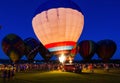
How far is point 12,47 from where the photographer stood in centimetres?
7556

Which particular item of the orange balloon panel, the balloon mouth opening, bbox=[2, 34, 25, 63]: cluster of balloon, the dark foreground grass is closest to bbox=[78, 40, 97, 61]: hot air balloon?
bbox=[2, 34, 25, 63]: cluster of balloon

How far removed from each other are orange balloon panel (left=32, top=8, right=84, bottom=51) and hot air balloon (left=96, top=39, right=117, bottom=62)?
35.9m

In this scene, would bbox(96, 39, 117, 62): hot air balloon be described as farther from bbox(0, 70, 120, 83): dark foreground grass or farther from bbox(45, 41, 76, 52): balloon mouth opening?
bbox(0, 70, 120, 83): dark foreground grass

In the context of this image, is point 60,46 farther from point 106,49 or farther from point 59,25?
point 106,49

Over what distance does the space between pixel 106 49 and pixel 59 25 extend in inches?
1546

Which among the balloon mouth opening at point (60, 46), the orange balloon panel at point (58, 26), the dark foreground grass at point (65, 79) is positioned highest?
the orange balloon panel at point (58, 26)

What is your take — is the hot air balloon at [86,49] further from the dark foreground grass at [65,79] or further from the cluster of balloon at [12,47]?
the dark foreground grass at [65,79]

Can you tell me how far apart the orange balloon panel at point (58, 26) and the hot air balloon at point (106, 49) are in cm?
3594

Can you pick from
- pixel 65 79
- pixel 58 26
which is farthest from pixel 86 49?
pixel 65 79

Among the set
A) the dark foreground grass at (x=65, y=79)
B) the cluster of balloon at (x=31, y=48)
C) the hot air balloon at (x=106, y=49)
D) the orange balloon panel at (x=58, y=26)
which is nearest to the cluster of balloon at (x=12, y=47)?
the cluster of balloon at (x=31, y=48)

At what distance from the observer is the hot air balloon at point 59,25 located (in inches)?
2019

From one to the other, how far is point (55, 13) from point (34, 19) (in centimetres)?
546

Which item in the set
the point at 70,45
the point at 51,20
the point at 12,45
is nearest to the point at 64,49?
the point at 70,45

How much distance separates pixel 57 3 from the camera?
52438 mm
